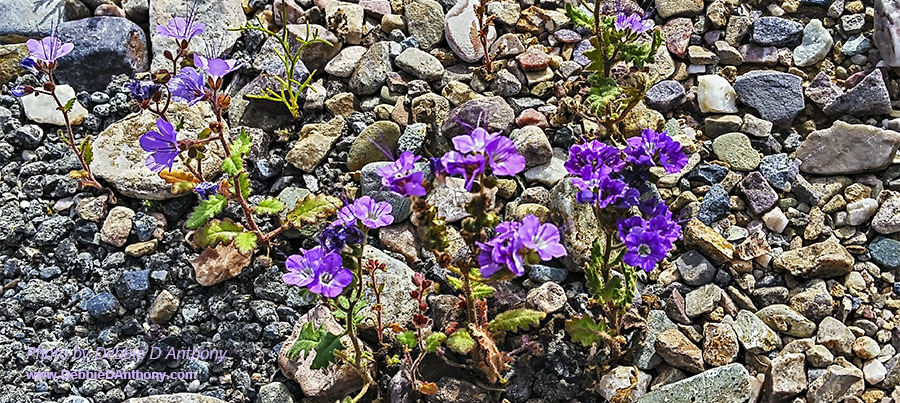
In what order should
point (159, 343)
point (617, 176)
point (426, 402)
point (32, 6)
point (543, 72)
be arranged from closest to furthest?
point (617, 176) → point (426, 402) → point (159, 343) → point (543, 72) → point (32, 6)

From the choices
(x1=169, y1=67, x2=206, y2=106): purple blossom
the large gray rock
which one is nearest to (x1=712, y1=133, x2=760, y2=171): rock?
(x1=169, y1=67, x2=206, y2=106): purple blossom

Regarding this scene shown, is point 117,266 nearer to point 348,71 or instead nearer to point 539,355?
point 348,71

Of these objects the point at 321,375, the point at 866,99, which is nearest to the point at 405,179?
the point at 321,375

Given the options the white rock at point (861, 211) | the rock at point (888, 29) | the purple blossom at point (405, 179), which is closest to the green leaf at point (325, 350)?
the purple blossom at point (405, 179)

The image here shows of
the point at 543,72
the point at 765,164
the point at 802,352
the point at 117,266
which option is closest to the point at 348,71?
the point at 543,72

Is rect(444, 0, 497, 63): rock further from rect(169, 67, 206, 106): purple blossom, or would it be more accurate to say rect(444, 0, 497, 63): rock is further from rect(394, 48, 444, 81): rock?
rect(169, 67, 206, 106): purple blossom

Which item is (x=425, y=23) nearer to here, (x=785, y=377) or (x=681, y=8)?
(x=681, y=8)

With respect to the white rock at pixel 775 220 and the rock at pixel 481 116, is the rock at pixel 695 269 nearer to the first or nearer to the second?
the white rock at pixel 775 220
